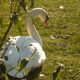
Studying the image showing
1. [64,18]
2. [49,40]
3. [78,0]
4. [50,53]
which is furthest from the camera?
[78,0]

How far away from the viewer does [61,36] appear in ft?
24.6

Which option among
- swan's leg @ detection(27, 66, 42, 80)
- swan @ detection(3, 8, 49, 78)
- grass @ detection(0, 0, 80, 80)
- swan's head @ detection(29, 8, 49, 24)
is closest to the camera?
swan @ detection(3, 8, 49, 78)

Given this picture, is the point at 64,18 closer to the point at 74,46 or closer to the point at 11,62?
the point at 74,46

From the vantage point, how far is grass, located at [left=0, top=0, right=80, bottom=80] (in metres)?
5.84

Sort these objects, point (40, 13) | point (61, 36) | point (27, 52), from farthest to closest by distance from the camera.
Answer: point (61, 36) < point (40, 13) < point (27, 52)

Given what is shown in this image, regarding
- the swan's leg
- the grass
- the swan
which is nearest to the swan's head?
the swan

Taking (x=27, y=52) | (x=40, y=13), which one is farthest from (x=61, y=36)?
(x=27, y=52)

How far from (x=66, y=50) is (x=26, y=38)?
1412mm

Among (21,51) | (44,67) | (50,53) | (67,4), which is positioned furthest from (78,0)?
(21,51)

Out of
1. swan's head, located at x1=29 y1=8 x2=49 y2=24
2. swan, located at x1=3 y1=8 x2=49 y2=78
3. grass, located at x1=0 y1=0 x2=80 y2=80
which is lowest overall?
grass, located at x1=0 y1=0 x2=80 y2=80

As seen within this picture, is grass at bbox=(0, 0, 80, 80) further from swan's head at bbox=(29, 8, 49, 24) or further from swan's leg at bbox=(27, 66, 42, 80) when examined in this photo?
swan's head at bbox=(29, 8, 49, 24)

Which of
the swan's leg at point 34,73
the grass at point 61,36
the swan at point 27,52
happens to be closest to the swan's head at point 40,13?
the swan at point 27,52

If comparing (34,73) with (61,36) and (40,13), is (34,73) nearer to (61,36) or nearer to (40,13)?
(40,13)

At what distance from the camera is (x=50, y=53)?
6520 millimetres
